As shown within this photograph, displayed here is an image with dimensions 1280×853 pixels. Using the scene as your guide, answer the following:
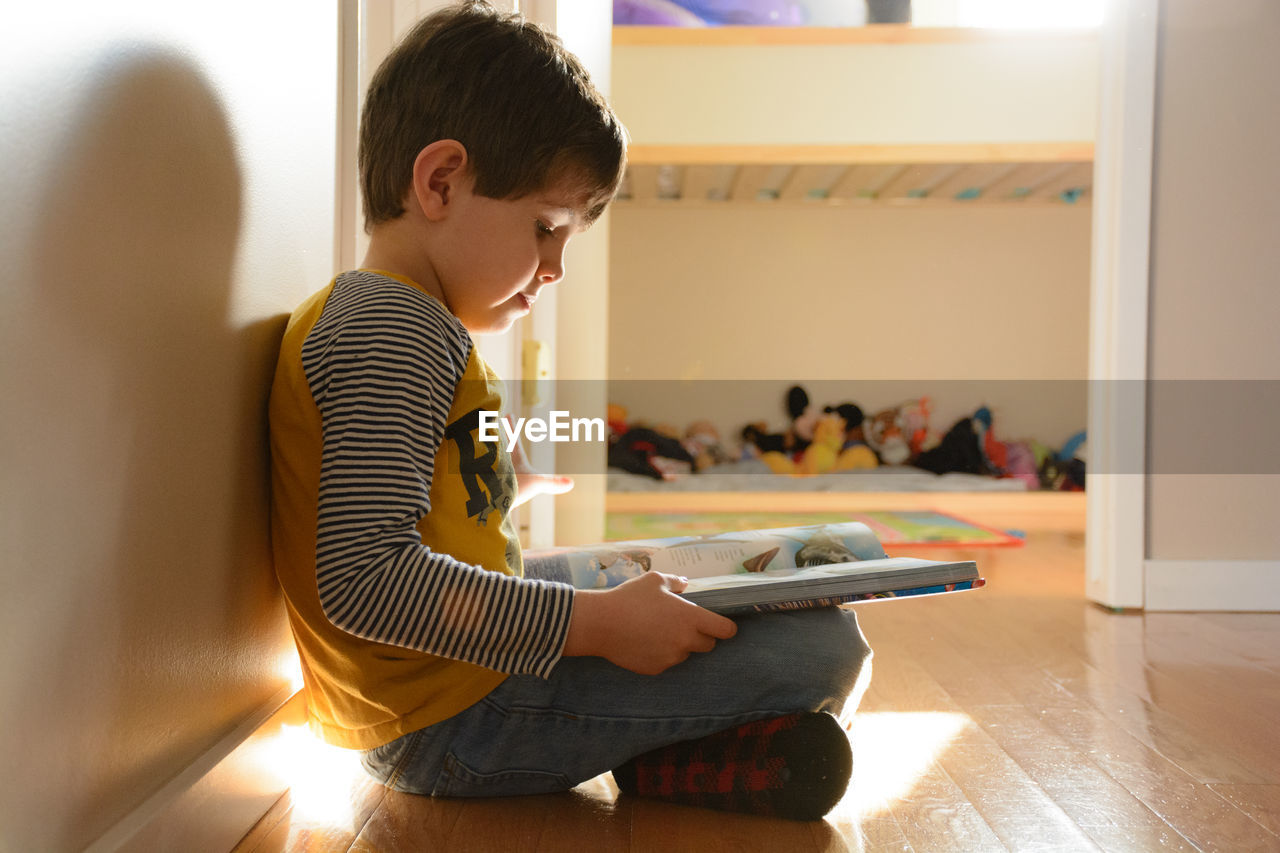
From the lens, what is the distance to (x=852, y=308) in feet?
11.6

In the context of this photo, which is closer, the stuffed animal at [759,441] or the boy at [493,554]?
the boy at [493,554]

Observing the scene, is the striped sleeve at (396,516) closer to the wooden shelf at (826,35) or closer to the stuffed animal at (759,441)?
the wooden shelf at (826,35)

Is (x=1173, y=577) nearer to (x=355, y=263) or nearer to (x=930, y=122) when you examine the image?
(x=355, y=263)

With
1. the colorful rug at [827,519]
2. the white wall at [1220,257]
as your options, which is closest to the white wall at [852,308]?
the colorful rug at [827,519]

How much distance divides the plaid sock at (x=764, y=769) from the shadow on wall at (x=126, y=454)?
28cm

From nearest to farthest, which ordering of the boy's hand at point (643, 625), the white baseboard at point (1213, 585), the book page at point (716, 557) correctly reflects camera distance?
the boy's hand at point (643, 625), the book page at point (716, 557), the white baseboard at point (1213, 585)

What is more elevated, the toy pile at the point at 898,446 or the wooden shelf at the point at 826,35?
the wooden shelf at the point at 826,35

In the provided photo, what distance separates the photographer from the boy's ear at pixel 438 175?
637 millimetres

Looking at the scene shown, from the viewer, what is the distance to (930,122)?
2602 mm

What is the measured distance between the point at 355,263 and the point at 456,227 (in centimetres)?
31

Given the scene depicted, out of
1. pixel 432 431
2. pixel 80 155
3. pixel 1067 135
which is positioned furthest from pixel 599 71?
pixel 1067 135

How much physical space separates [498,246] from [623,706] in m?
0.31

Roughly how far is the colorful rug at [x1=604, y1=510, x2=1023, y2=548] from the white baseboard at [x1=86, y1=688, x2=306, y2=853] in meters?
1.45

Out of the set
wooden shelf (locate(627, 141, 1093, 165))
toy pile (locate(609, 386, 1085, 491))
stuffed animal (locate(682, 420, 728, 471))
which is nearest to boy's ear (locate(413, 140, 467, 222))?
wooden shelf (locate(627, 141, 1093, 165))
